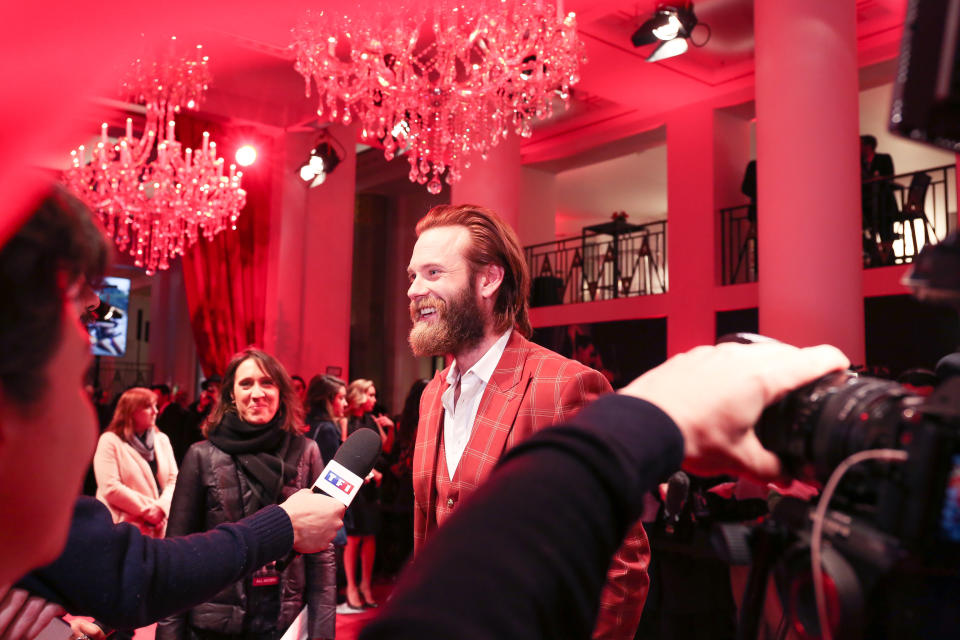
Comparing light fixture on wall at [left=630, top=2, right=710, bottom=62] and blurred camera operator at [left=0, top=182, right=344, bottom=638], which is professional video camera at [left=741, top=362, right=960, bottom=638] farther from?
light fixture on wall at [left=630, top=2, right=710, bottom=62]

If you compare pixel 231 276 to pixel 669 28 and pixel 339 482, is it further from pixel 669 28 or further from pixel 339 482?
pixel 339 482

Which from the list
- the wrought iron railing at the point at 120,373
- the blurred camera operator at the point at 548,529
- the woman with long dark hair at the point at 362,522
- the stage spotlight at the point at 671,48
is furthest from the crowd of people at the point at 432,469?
the wrought iron railing at the point at 120,373

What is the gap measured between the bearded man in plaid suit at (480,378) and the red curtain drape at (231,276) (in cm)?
749

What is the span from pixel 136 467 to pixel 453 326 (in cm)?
366

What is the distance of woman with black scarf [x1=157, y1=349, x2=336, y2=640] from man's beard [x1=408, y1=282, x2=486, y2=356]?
104 centimetres

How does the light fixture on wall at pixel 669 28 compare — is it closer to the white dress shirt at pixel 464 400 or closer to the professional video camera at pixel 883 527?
the white dress shirt at pixel 464 400

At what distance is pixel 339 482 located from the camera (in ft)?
5.44

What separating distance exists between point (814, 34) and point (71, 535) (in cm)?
560

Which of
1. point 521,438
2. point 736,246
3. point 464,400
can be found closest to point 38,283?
point 521,438

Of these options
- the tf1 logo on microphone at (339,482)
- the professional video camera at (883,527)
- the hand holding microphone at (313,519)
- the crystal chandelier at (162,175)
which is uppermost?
the crystal chandelier at (162,175)

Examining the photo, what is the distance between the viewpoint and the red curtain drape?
9.38m

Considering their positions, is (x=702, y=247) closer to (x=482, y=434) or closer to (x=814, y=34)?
(x=814, y=34)

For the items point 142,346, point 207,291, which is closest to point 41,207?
point 207,291

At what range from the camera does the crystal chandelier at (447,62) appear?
5.17 metres
